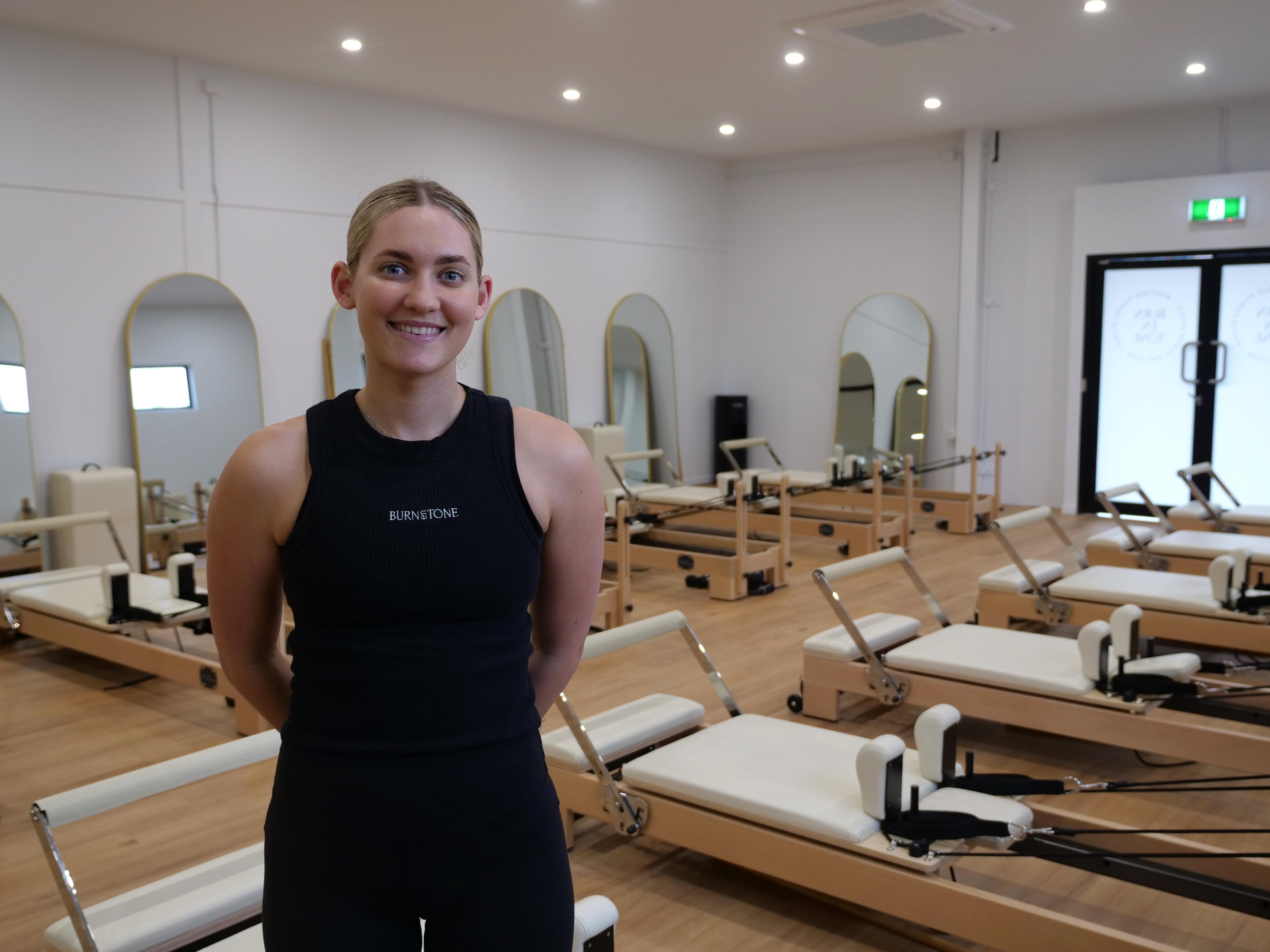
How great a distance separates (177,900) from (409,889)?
1.14 meters

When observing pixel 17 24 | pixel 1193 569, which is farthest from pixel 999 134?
pixel 17 24

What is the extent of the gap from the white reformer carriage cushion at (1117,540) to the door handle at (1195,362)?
305 centimetres

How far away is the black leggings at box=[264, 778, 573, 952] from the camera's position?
1062 mm

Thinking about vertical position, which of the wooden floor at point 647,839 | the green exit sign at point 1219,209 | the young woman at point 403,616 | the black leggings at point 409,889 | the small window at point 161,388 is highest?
the green exit sign at point 1219,209

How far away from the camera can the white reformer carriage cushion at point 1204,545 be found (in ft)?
16.6

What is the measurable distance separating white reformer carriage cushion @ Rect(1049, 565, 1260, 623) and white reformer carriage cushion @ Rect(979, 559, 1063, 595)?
6 cm

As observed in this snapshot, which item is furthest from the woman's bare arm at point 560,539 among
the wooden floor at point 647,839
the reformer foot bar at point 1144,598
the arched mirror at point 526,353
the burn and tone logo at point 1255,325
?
the burn and tone logo at point 1255,325

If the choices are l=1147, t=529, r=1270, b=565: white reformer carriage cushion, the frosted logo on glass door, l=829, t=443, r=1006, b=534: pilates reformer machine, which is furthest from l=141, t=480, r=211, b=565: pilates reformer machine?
the frosted logo on glass door

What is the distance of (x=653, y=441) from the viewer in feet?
31.1

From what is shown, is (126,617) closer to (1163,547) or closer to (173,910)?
(173,910)

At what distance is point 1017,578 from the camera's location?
4.60m

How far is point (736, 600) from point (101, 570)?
3018 mm

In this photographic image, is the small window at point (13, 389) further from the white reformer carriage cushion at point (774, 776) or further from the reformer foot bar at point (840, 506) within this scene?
the white reformer carriage cushion at point (774, 776)

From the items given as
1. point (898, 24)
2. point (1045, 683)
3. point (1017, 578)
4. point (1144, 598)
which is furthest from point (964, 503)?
point (1045, 683)
